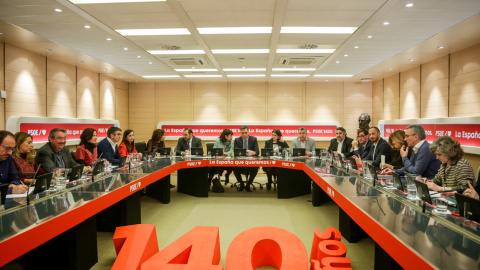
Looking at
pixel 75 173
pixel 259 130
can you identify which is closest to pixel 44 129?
pixel 75 173

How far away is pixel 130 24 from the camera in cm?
388

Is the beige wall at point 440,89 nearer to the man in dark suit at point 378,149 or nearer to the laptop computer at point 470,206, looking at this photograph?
the man in dark suit at point 378,149

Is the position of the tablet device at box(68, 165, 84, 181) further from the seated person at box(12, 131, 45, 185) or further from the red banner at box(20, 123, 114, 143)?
the red banner at box(20, 123, 114, 143)

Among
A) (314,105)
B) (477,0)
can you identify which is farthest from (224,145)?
(477,0)

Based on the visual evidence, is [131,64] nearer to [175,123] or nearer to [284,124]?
[175,123]

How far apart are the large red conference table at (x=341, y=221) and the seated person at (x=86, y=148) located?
0.79 meters

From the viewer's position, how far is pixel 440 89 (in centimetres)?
553

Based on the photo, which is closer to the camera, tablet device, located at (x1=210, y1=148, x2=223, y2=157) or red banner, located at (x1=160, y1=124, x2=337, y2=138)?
tablet device, located at (x1=210, y1=148, x2=223, y2=157)

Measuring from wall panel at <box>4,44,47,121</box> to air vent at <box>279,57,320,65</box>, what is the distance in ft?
16.3

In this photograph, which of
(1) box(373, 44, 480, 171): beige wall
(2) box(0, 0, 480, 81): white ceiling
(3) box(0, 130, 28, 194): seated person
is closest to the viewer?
(3) box(0, 130, 28, 194): seated person

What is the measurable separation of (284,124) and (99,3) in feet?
21.0

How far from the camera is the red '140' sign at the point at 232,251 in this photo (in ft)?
6.74

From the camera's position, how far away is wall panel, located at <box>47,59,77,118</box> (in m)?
5.73

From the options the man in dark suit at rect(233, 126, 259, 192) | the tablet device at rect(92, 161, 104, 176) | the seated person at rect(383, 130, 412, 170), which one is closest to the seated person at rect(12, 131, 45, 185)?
the tablet device at rect(92, 161, 104, 176)
